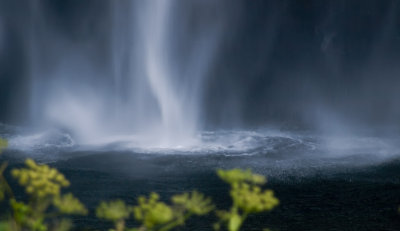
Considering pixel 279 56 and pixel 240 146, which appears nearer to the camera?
pixel 240 146

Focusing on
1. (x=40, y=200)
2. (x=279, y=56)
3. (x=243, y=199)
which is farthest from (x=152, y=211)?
(x=279, y=56)

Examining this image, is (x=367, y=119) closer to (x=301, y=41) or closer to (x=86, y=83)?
(x=301, y=41)

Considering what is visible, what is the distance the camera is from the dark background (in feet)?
71.3

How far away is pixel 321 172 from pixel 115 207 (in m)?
Answer: 11.5

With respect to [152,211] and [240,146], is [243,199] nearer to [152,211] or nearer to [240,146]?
[152,211]

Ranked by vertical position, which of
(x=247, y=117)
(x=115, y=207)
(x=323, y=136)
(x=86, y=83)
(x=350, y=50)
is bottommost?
(x=115, y=207)

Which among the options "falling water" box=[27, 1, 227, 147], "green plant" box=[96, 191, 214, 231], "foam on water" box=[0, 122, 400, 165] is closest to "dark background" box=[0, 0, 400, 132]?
"falling water" box=[27, 1, 227, 147]

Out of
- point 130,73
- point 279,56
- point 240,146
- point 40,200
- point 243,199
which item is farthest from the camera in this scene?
point 279,56

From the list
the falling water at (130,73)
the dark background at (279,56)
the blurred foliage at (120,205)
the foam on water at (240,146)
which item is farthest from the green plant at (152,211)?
the dark background at (279,56)

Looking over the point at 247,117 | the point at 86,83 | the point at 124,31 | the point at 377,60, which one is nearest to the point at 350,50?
the point at 377,60

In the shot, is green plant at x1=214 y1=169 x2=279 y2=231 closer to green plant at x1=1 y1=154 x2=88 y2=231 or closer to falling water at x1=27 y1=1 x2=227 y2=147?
green plant at x1=1 y1=154 x2=88 y2=231

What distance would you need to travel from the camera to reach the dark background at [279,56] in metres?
21.7

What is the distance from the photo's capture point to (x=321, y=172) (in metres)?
12.2

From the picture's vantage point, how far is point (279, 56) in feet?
74.7
